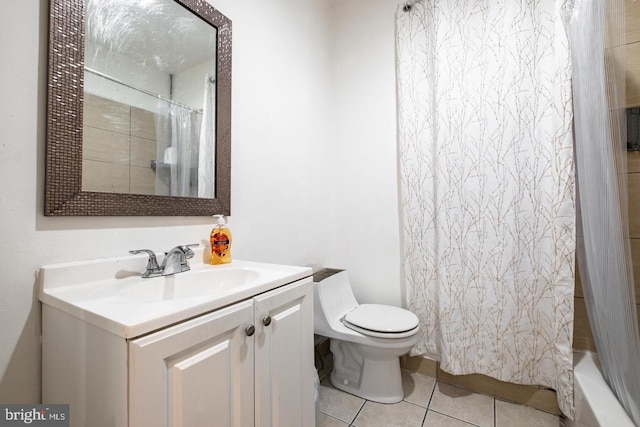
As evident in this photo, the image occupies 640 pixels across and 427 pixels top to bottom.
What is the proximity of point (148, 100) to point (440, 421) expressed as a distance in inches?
74.1

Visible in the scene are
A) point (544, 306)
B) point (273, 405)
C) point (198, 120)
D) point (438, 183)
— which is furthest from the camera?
point (438, 183)

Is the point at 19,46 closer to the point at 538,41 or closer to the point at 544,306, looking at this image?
the point at 538,41

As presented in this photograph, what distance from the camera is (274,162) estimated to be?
151 cm

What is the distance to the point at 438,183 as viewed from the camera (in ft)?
5.17

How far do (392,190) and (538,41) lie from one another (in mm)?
1027

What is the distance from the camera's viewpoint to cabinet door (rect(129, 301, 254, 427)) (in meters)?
0.50

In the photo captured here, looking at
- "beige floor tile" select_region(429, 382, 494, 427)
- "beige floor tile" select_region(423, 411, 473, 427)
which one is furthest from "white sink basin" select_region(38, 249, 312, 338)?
"beige floor tile" select_region(429, 382, 494, 427)

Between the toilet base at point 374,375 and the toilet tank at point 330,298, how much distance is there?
194 mm

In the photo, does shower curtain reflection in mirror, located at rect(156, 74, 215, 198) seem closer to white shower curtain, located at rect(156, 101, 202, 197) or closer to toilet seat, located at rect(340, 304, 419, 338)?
white shower curtain, located at rect(156, 101, 202, 197)

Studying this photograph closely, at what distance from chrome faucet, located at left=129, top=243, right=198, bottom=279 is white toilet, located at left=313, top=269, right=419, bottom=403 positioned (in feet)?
2.52

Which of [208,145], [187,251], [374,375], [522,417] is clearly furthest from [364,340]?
[208,145]

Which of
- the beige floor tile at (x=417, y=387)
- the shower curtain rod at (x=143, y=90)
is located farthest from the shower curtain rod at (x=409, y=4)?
the beige floor tile at (x=417, y=387)

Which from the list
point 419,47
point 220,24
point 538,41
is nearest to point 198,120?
point 220,24

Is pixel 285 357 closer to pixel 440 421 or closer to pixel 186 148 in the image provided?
pixel 186 148
